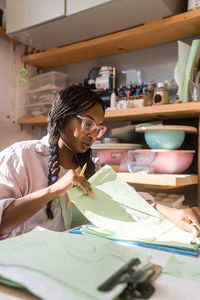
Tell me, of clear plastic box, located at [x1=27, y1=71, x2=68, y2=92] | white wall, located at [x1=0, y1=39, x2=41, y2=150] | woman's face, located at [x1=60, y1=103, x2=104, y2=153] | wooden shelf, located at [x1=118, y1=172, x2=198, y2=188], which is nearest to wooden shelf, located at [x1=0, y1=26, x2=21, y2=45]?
white wall, located at [x1=0, y1=39, x2=41, y2=150]

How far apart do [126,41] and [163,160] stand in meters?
0.78

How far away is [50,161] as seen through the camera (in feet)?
3.40

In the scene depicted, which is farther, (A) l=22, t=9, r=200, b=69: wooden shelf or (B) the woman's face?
(A) l=22, t=9, r=200, b=69: wooden shelf

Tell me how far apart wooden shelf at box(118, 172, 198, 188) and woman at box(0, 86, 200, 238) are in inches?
10.4

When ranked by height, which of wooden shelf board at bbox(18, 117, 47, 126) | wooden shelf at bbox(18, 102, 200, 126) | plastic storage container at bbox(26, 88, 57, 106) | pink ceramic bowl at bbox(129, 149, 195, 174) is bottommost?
pink ceramic bowl at bbox(129, 149, 195, 174)

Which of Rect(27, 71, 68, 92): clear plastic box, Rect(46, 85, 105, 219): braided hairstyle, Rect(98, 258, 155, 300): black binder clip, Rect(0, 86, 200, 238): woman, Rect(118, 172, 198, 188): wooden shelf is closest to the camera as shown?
Rect(98, 258, 155, 300): black binder clip

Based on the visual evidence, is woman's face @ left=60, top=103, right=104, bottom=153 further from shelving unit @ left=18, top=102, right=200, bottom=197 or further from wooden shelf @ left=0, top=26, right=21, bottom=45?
wooden shelf @ left=0, top=26, right=21, bottom=45

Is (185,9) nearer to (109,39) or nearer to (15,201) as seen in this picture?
(109,39)

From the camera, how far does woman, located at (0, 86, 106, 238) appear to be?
876 mm

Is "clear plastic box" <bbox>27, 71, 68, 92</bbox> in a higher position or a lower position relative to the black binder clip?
higher

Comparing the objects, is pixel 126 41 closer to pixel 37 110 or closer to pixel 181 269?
pixel 37 110

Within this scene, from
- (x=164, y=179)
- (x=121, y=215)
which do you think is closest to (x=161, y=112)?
(x=164, y=179)

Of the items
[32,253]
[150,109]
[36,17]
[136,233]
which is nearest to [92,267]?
[32,253]

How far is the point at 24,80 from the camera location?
208cm
